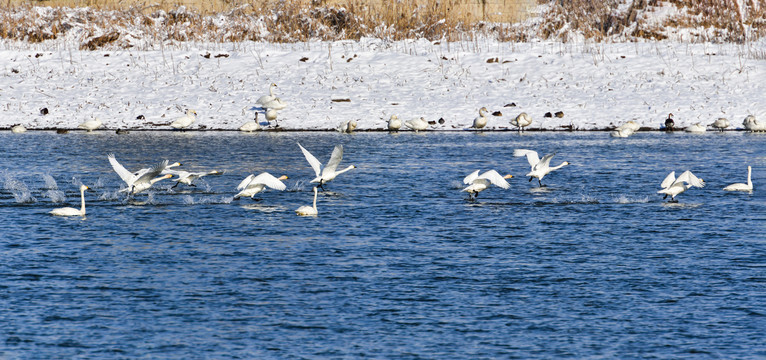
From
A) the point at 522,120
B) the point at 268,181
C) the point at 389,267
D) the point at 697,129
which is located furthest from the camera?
the point at 522,120

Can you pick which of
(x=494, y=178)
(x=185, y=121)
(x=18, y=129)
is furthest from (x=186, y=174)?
(x=18, y=129)

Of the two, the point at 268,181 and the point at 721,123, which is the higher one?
the point at 721,123

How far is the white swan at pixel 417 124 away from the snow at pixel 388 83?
736 millimetres

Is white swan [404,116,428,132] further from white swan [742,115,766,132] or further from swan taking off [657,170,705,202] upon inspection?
swan taking off [657,170,705,202]

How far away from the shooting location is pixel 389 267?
14.4 m

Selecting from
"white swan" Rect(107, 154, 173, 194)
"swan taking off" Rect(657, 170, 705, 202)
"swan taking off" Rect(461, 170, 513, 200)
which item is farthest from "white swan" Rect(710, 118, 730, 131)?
"white swan" Rect(107, 154, 173, 194)

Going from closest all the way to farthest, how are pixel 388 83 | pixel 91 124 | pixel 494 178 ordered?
pixel 494 178 < pixel 91 124 < pixel 388 83

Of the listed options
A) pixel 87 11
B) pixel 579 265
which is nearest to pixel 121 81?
pixel 87 11

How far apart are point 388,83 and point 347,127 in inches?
233

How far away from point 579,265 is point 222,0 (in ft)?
132

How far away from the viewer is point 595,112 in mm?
36844

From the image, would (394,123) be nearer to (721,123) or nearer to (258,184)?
(721,123)

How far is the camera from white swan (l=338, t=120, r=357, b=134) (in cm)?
3497

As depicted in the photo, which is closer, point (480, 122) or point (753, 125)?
point (753, 125)
